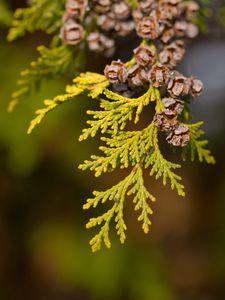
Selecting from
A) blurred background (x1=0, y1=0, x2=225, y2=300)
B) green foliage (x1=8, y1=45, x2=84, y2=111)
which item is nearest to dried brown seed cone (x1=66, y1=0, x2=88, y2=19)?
green foliage (x1=8, y1=45, x2=84, y2=111)

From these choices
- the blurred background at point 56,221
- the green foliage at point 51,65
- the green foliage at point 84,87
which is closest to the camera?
the green foliage at point 84,87

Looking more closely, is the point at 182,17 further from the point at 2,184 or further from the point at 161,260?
the point at 161,260

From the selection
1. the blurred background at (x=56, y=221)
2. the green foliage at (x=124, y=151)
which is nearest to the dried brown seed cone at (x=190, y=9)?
the green foliage at (x=124, y=151)

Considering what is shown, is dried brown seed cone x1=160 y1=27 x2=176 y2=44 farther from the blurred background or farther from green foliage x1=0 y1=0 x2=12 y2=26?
the blurred background

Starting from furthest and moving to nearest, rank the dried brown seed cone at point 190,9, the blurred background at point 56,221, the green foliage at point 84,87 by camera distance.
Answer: the blurred background at point 56,221
the dried brown seed cone at point 190,9
the green foliage at point 84,87

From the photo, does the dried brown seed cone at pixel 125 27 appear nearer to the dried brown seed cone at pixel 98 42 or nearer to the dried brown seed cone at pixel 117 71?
the dried brown seed cone at pixel 98 42

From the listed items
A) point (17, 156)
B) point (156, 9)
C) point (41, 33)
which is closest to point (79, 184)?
point (17, 156)
